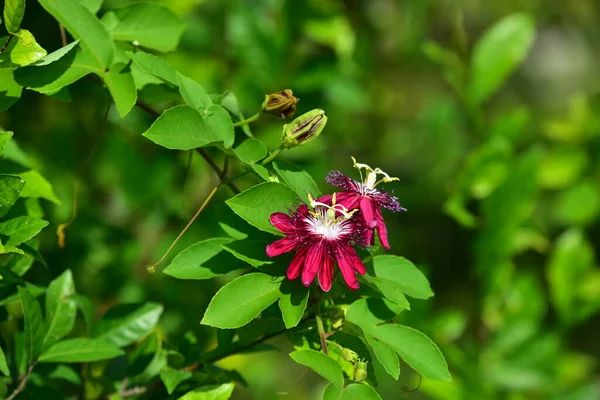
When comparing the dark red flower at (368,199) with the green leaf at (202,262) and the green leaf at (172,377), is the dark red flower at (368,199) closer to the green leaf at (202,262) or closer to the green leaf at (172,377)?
the green leaf at (202,262)

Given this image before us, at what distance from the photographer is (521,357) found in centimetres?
128

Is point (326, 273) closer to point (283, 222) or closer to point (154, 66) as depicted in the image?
point (283, 222)

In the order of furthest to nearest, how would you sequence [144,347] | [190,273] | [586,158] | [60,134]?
[586,158]
[60,134]
[144,347]
[190,273]

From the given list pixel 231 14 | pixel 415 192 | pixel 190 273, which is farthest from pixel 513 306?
pixel 190 273

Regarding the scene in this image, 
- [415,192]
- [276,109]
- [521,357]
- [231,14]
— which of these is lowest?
[521,357]

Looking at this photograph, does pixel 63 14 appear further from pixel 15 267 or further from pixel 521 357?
pixel 521 357

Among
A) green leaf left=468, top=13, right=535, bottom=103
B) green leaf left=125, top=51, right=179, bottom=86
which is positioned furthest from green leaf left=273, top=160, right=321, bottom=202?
green leaf left=468, top=13, right=535, bottom=103

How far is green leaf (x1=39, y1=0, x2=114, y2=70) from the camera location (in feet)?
2.09

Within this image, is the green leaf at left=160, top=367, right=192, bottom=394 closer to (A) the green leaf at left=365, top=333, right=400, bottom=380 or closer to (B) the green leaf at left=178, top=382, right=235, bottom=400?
(B) the green leaf at left=178, top=382, right=235, bottom=400

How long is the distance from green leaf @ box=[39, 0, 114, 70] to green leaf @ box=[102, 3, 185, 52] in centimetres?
11

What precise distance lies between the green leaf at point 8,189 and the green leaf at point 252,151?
18 cm

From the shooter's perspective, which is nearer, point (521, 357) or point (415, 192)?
point (521, 357)

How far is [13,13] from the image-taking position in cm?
59

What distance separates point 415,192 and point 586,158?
0.33 m
